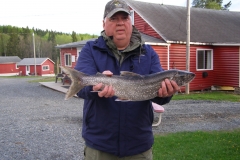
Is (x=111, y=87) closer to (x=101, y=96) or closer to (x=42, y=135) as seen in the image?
(x=101, y=96)

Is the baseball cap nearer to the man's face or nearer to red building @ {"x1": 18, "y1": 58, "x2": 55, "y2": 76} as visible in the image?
the man's face

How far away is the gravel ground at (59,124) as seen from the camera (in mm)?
6684

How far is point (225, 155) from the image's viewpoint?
5.86 m

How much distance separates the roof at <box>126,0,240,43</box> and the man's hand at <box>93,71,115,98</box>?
1597 centimetres

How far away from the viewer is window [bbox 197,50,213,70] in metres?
20.2

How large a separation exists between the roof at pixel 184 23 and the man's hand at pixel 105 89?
15973 mm

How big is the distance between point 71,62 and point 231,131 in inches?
709

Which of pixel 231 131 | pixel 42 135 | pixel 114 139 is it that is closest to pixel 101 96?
pixel 114 139

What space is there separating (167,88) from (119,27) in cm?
85

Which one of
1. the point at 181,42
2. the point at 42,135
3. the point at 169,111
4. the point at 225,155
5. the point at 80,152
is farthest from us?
the point at 181,42

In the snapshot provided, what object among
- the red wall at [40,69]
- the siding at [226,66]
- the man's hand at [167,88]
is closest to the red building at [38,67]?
the red wall at [40,69]

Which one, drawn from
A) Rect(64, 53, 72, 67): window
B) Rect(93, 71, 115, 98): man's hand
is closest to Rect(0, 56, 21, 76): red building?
Rect(64, 53, 72, 67): window

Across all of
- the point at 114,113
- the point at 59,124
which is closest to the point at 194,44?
the point at 59,124

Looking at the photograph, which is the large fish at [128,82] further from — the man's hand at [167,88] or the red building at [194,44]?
the red building at [194,44]
